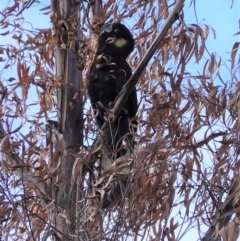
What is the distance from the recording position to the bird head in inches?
117

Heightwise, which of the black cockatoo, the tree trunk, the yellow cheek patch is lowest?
the tree trunk

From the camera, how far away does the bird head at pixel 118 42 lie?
117 inches

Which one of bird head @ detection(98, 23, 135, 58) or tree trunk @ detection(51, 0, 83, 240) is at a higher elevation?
bird head @ detection(98, 23, 135, 58)

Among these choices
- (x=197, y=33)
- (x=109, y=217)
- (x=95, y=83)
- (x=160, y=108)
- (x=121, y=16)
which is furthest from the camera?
(x=95, y=83)

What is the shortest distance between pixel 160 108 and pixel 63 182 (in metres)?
0.41

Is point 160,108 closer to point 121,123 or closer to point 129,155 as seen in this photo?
point 129,155

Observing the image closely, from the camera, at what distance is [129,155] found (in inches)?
85.2

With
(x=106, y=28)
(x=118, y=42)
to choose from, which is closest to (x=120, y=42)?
(x=118, y=42)

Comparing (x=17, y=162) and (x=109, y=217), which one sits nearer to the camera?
(x=109, y=217)

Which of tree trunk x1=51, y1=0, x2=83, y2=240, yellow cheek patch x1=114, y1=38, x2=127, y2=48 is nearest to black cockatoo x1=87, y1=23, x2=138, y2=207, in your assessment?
yellow cheek patch x1=114, y1=38, x2=127, y2=48

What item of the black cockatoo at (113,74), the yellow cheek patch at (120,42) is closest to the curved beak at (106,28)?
the black cockatoo at (113,74)

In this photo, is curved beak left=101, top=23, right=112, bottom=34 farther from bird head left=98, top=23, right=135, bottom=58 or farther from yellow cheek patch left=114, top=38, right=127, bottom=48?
yellow cheek patch left=114, top=38, right=127, bottom=48

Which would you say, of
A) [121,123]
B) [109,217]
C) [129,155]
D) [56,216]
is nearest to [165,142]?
[129,155]

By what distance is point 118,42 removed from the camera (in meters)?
3.08
